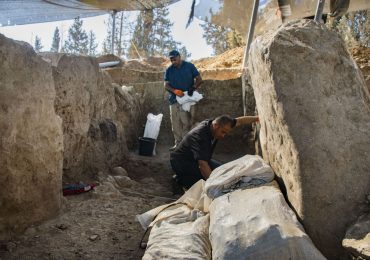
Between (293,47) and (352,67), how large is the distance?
391 millimetres

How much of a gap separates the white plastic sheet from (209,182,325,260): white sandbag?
9.69 ft

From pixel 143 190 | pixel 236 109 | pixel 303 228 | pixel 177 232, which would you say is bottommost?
pixel 143 190

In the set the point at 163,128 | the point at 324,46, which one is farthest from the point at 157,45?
the point at 324,46

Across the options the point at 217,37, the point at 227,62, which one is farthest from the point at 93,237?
the point at 217,37

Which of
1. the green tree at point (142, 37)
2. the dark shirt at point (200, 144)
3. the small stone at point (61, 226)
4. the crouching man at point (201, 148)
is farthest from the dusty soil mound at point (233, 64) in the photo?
the green tree at point (142, 37)

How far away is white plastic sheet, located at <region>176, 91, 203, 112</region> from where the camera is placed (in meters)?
5.04

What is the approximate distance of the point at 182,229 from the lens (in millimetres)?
2273

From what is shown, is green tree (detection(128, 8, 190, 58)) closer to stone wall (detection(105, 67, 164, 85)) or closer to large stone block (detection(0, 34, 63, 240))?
stone wall (detection(105, 67, 164, 85))

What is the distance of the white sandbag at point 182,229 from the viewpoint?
2041mm

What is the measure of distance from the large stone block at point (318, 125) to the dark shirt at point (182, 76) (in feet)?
8.62

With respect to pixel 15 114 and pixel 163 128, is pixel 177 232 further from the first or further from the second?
pixel 163 128

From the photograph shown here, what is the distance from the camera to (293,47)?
2.29 metres

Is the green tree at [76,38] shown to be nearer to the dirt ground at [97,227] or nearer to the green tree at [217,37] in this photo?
the green tree at [217,37]

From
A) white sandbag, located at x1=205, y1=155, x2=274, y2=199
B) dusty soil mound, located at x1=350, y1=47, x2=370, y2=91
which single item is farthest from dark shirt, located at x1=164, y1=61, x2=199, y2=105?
dusty soil mound, located at x1=350, y1=47, x2=370, y2=91
